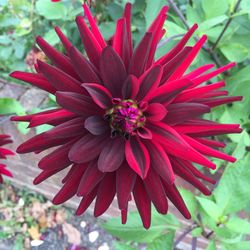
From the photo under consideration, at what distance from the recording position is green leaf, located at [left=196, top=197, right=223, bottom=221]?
945 mm

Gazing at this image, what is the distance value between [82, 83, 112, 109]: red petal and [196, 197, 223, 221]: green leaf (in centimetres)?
48

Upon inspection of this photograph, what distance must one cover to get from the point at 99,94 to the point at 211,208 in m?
0.54

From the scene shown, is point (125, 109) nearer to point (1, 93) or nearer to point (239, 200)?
point (239, 200)

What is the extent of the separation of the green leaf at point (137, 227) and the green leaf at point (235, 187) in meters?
0.15

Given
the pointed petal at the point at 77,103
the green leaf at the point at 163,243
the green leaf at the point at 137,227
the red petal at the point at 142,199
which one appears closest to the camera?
the pointed petal at the point at 77,103

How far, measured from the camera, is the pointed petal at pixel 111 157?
0.52 metres

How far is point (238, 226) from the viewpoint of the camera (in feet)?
3.11

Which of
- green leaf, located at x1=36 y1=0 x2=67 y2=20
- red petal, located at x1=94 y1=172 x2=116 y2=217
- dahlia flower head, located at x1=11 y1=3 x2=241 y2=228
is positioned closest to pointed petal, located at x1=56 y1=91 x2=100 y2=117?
dahlia flower head, located at x1=11 y1=3 x2=241 y2=228

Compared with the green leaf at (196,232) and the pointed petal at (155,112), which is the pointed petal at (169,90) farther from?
the green leaf at (196,232)

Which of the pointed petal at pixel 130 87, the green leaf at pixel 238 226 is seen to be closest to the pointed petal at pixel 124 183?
the pointed petal at pixel 130 87

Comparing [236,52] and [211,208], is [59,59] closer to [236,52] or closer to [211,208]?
[211,208]

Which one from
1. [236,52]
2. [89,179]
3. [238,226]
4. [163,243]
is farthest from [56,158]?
[236,52]

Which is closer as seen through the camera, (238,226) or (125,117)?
(125,117)

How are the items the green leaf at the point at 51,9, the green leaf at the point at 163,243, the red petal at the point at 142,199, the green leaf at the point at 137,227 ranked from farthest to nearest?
the green leaf at the point at 51,9, the green leaf at the point at 137,227, the green leaf at the point at 163,243, the red petal at the point at 142,199
